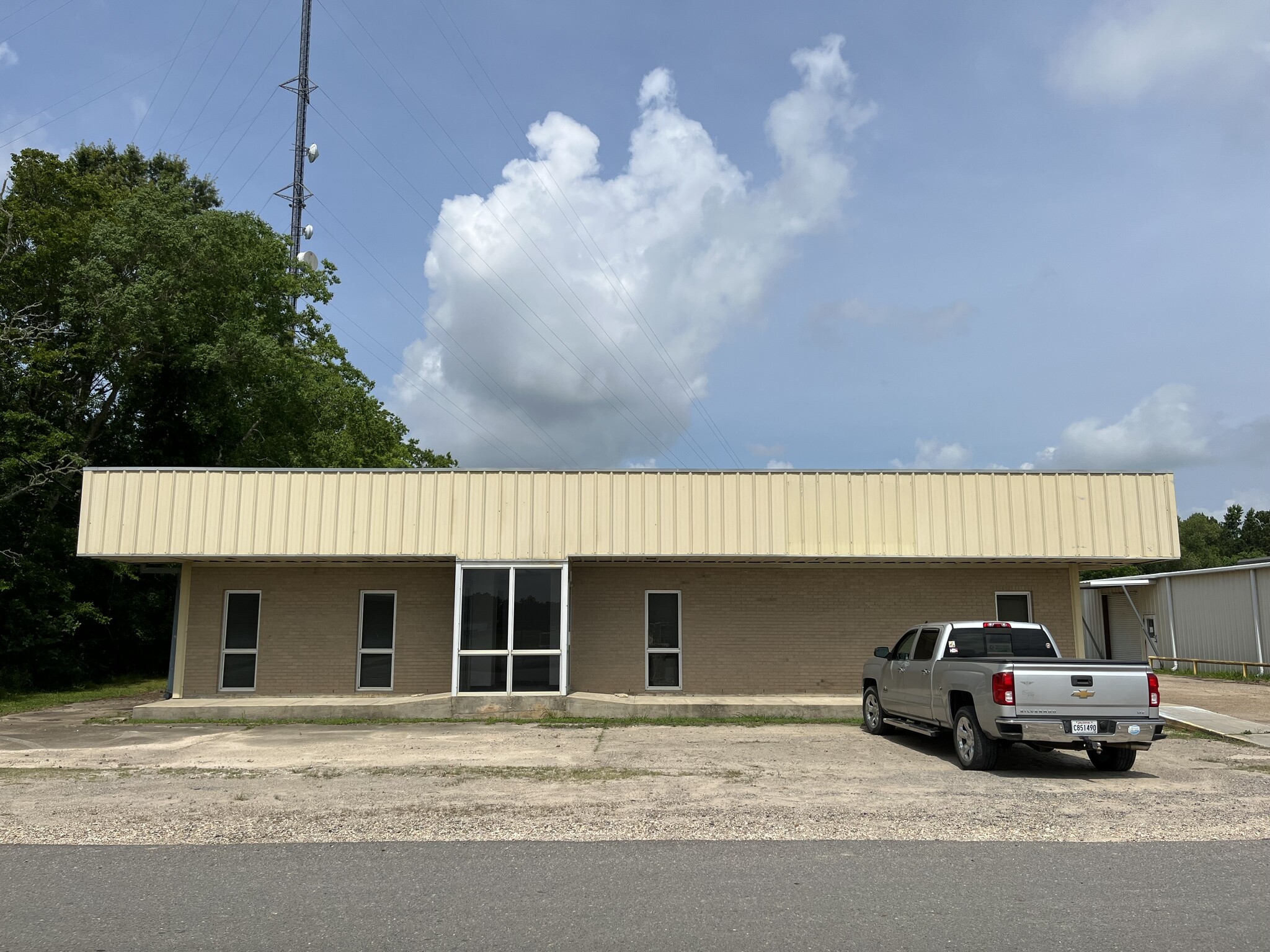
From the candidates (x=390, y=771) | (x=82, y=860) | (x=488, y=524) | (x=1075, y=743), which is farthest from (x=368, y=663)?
(x=1075, y=743)

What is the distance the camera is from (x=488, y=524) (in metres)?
18.2

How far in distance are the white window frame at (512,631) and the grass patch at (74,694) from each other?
951 cm

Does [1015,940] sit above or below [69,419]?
below

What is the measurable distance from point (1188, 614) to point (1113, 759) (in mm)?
28267

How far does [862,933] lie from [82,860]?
581 cm

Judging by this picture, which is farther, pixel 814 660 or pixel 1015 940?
pixel 814 660

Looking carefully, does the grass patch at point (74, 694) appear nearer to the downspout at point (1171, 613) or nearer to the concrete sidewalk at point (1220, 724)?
the concrete sidewalk at point (1220, 724)

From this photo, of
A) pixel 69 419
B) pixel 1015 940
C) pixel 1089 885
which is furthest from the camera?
pixel 69 419

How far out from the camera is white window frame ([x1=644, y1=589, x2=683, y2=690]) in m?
19.1

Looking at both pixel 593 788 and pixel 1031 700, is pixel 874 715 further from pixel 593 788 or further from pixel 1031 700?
pixel 593 788

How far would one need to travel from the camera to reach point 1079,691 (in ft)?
36.3

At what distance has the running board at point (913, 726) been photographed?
1325 centimetres

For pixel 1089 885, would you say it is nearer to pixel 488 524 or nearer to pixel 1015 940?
pixel 1015 940

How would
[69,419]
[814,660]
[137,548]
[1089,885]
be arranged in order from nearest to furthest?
[1089,885], [137,548], [814,660], [69,419]
